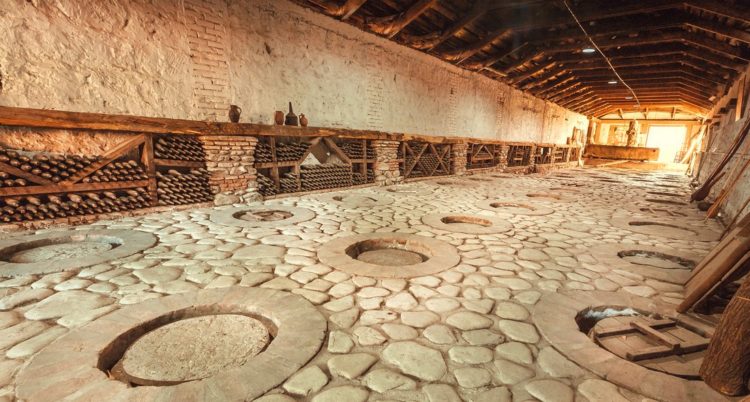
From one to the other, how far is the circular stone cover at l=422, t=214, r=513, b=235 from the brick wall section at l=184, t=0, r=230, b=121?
16.5 ft

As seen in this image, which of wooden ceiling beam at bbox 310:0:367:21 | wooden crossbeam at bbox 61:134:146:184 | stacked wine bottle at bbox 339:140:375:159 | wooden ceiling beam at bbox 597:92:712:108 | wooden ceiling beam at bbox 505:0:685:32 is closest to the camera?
wooden crossbeam at bbox 61:134:146:184

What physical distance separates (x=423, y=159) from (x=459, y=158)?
7.72 feet

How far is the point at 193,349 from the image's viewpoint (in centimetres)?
214

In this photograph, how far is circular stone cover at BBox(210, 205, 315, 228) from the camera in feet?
17.3

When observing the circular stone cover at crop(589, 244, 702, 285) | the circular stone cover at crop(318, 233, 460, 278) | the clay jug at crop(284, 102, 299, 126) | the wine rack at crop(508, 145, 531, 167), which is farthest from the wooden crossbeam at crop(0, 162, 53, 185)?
the wine rack at crop(508, 145, 531, 167)

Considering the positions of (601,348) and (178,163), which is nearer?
(601,348)

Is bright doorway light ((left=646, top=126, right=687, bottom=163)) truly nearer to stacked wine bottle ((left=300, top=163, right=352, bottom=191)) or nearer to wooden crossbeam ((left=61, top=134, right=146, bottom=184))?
stacked wine bottle ((left=300, top=163, right=352, bottom=191))

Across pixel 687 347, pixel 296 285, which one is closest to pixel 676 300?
pixel 687 347

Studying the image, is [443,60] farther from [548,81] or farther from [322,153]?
[548,81]

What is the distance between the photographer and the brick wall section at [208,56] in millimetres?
6336

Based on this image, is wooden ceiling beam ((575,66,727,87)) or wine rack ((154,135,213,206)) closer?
wine rack ((154,135,213,206))

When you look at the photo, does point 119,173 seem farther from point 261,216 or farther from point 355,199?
point 355,199

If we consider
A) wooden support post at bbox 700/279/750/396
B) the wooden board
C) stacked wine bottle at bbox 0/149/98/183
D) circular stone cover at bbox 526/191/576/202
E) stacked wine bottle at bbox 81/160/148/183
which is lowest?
circular stone cover at bbox 526/191/576/202

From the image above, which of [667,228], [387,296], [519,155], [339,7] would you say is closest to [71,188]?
[387,296]
